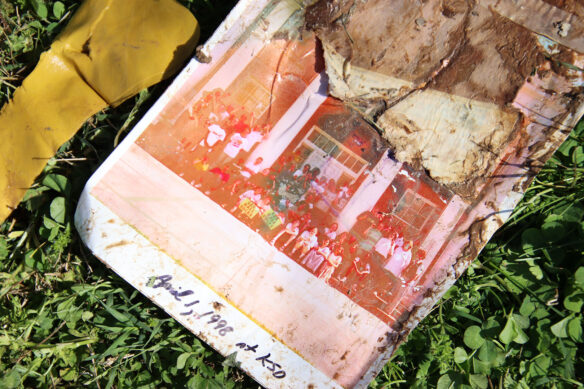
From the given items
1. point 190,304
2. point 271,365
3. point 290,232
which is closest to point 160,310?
point 190,304

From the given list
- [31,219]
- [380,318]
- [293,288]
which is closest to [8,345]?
[31,219]

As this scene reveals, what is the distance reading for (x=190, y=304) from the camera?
1468mm

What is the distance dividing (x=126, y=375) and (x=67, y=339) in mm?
239

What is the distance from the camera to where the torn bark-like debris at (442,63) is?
57.9 inches

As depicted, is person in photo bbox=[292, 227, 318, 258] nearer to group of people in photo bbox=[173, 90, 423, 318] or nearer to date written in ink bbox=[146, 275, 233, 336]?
group of people in photo bbox=[173, 90, 423, 318]

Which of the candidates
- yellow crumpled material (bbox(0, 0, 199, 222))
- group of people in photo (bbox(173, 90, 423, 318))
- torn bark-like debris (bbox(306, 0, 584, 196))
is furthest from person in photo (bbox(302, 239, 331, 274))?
yellow crumpled material (bbox(0, 0, 199, 222))

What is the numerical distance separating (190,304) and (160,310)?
19 cm

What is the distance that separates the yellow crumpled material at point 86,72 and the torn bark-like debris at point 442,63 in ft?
1.64

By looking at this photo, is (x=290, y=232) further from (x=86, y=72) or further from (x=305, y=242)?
(x=86, y=72)

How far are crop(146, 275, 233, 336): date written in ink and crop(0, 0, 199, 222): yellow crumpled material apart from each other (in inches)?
23.3

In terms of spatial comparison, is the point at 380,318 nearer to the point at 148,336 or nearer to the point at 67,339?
the point at 148,336

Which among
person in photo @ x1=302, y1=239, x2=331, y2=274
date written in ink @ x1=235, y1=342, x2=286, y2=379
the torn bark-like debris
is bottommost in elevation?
date written in ink @ x1=235, y1=342, x2=286, y2=379

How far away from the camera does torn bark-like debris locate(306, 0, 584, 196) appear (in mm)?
1470

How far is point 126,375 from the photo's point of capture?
5.09 feet
